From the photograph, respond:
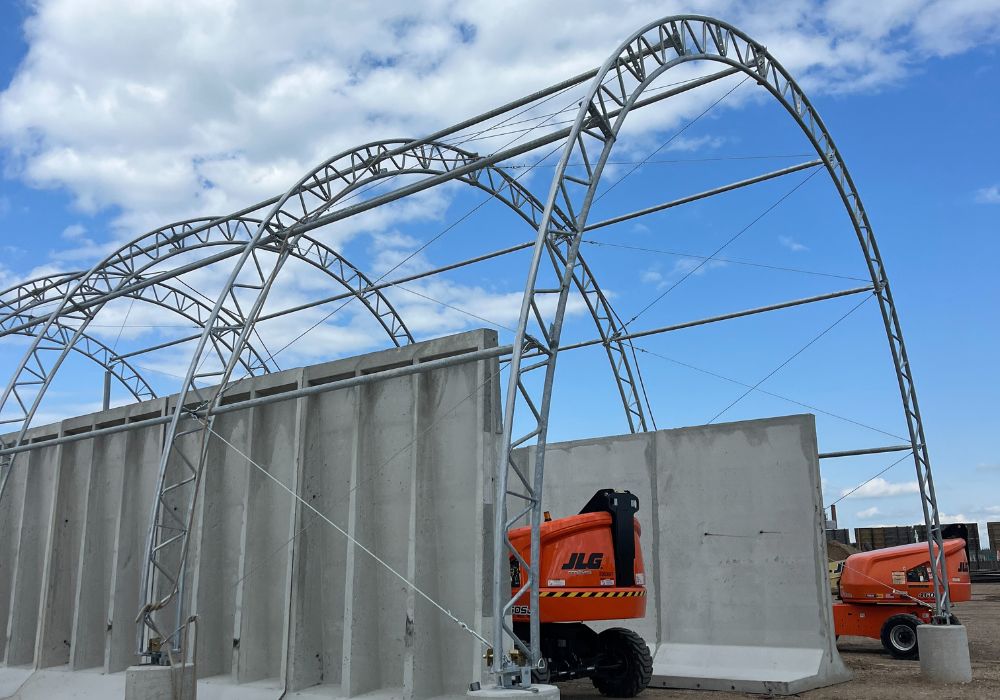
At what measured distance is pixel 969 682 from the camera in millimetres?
14352

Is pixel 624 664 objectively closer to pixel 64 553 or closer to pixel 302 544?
pixel 302 544

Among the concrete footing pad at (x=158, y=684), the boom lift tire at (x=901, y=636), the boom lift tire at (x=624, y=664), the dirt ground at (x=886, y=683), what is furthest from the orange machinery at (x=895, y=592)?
the concrete footing pad at (x=158, y=684)

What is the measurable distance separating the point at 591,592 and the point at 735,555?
4.34 metres

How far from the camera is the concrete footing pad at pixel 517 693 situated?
29.5ft

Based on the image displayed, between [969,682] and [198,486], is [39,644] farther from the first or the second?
[969,682]

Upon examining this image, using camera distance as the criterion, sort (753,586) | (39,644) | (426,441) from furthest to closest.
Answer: (39,644) → (753,586) → (426,441)

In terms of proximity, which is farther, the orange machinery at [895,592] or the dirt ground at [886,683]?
the orange machinery at [895,592]

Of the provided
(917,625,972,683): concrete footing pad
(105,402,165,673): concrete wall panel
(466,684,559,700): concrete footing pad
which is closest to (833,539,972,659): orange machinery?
(917,625,972,683): concrete footing pad

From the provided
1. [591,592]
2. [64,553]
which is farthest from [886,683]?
[64,553]

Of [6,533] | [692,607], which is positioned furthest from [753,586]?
[6,533]

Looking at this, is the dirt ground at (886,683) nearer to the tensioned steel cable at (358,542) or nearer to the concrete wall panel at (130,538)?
the tensioned steel cable at (358,542)

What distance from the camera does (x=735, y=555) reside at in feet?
49.5

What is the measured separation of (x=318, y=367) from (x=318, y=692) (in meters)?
4.62

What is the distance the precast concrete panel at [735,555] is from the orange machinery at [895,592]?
3644mm
